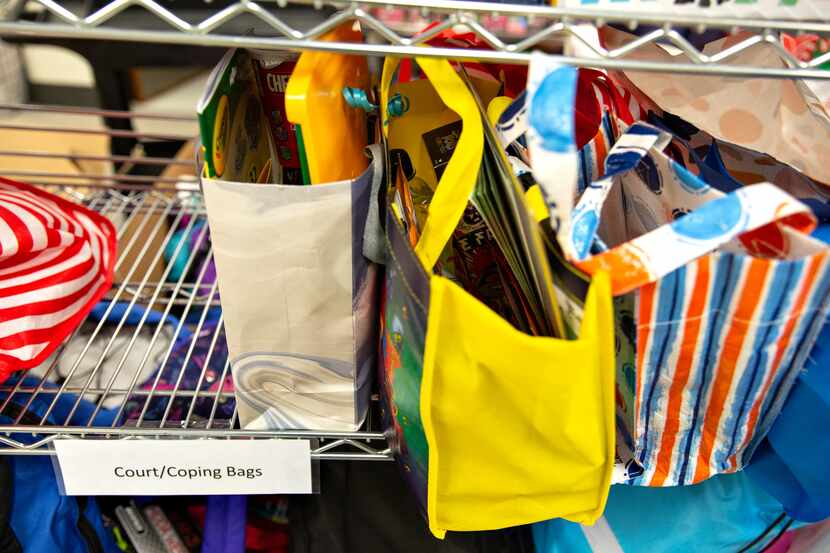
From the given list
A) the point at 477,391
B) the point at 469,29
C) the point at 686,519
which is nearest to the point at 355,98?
the point at 469,29

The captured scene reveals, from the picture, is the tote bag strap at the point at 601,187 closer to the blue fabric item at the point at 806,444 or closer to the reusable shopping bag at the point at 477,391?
the reusable shopping bag at the point at 477,391

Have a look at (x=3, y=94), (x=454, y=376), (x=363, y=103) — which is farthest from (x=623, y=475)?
(x=3, y=94)

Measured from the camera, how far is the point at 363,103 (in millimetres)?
550

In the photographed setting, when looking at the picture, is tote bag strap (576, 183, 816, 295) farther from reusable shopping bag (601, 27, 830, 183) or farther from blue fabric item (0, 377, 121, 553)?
blue fabric item (0, 377, 121, 553)

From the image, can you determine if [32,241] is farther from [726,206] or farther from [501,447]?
[726,206]

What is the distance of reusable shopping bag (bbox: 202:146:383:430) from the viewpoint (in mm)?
503

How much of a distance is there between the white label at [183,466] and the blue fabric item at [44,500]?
10cm

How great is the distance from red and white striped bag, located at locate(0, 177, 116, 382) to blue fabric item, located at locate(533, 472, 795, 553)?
58cm

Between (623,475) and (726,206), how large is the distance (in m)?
0.25

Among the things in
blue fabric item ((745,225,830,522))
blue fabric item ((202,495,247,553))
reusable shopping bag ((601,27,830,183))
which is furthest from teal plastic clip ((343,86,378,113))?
blue fabric item ((202,495,247,553))

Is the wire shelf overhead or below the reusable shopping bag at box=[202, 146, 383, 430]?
overhead

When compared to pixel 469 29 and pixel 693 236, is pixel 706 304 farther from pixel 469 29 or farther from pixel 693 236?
pixel 469 29

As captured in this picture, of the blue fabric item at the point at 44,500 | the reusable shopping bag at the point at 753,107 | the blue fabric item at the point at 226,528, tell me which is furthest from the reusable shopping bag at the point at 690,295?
the blue fabric item at the point at 44,500

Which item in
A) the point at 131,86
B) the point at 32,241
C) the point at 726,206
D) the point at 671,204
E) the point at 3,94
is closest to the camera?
the point at 726,206
